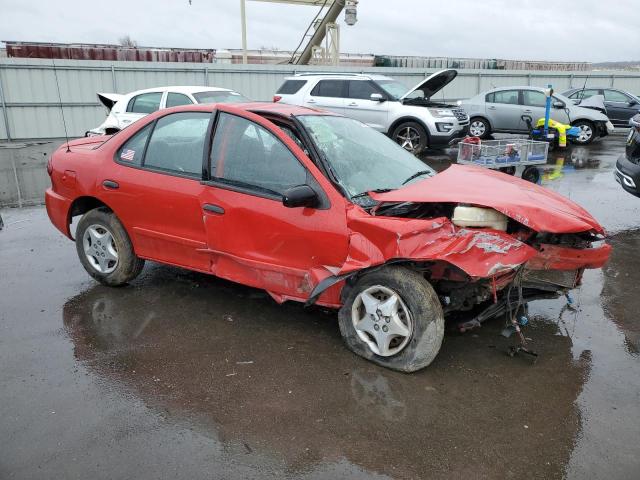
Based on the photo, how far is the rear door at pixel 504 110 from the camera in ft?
50.4

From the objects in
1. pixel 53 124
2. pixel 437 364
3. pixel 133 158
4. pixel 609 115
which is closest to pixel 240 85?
pixel 53 124

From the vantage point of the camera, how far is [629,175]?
6449 millimetres

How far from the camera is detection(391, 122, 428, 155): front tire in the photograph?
1275cm

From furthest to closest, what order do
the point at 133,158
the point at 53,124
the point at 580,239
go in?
1. the point at 53,124
2. the point at 133,158
3. the point at 580,239

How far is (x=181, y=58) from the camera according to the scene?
2536cm

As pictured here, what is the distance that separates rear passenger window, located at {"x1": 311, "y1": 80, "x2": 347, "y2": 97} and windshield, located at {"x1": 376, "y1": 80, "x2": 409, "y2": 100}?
887 millimetres

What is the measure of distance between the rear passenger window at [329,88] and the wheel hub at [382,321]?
10577mm

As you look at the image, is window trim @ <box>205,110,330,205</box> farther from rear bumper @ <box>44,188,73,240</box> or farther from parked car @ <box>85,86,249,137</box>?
parked car @ <box>85,86,249,137</box>

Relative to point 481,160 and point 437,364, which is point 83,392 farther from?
point 481,160

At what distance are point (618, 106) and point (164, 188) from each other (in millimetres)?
18054

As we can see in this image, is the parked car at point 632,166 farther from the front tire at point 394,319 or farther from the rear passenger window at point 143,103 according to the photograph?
the rear passenger window at point 143,103

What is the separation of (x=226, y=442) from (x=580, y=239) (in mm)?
2571

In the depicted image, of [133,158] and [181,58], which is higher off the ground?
[181,58]

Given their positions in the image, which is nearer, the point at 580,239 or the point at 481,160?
the point at 580,239
